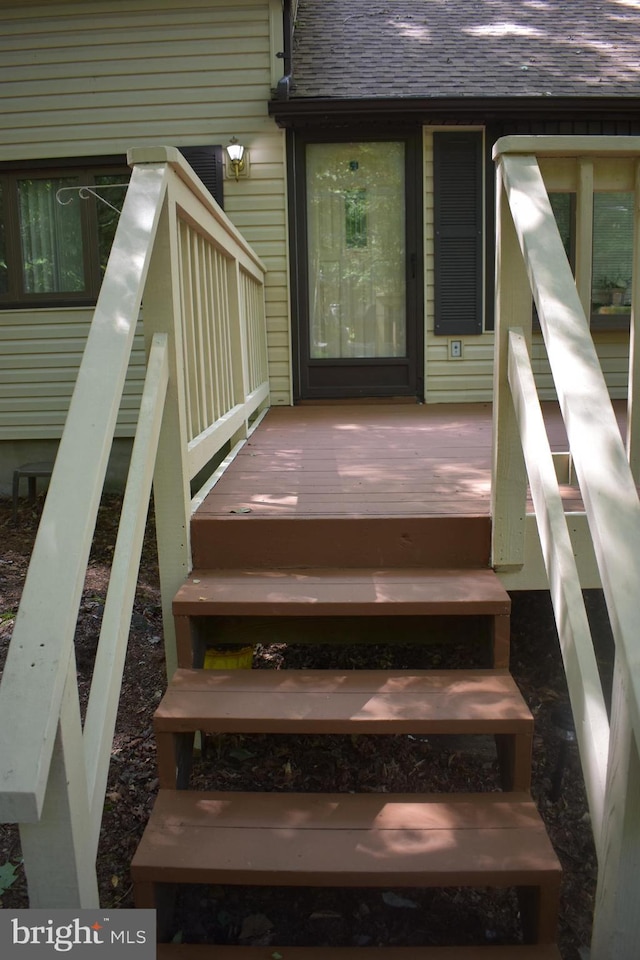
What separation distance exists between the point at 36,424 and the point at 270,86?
11.2ft

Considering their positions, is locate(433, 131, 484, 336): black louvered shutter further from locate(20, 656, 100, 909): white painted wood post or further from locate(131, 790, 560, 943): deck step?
locate(20, 656, 100, 909): white painted wood post

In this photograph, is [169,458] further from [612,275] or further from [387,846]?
[612,275]

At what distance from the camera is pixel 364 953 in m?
1.70

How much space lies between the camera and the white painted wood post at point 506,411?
2.36m

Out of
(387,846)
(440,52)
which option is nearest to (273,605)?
(387,846)

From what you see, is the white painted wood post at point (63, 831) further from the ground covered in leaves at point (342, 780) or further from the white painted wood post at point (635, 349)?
the white painted wood post at point (635, 349)

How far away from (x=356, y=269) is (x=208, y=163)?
4.85 ft

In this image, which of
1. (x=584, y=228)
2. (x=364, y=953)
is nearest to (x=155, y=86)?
(x=584, y=228)

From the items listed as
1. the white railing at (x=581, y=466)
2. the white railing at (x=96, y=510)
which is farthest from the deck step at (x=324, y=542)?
the white railing at (x=581, y=466)

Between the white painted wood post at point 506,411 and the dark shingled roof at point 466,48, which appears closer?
the white painted wood post at point 506,411

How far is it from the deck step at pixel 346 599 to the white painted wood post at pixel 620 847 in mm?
847

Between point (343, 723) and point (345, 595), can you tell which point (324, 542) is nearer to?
point (345, 595)

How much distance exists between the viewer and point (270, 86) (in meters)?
6.08

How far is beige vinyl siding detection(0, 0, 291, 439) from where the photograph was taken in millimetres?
6094
